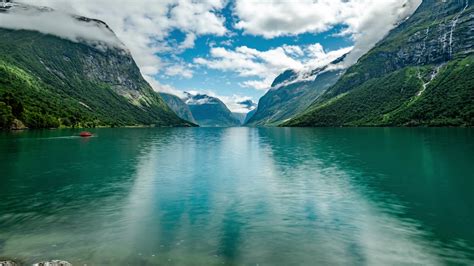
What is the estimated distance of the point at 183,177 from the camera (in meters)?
65.8

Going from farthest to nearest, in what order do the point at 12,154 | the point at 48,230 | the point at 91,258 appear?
the point at 12,154, the point at 48,230, the point at 91,258

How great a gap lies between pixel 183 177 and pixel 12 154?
60.0 m

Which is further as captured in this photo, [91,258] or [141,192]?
[141,192]

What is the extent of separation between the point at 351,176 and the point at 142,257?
50.1 meters

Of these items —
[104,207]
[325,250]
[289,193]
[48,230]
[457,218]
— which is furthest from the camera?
[289,193]

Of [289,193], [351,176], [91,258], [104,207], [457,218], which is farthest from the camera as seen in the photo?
[351,176]

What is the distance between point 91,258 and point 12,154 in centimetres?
8586

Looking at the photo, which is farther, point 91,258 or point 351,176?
point 351,176

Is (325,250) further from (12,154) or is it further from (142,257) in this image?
(12,154)

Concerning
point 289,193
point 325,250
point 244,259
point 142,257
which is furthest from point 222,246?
point 289,193

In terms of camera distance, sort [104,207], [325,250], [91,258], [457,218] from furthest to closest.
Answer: [104,207] → [457,218] → [325,250] → [91,258]

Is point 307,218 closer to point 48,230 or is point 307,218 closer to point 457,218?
point 457,218

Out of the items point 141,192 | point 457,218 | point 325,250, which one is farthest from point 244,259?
point 141,192

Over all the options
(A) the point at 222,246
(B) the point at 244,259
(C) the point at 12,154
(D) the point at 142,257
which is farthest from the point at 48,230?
(C) the point at 12,154
